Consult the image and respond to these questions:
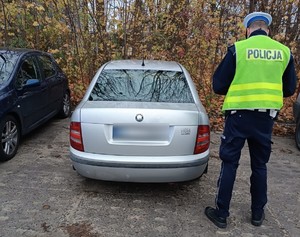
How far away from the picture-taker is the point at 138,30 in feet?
28.8

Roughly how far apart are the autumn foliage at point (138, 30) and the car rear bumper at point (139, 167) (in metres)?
4.52

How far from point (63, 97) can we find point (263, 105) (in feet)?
16.4

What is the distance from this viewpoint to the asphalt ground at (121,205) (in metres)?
3.04

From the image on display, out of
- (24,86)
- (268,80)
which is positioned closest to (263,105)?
(268,80)

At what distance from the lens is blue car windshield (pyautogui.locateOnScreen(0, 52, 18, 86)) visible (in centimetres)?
470

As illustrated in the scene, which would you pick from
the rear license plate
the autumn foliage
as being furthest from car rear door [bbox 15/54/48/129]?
the autumn foliage

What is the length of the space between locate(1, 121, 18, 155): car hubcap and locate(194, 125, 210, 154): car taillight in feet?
9.22

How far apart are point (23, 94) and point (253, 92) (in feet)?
11.8

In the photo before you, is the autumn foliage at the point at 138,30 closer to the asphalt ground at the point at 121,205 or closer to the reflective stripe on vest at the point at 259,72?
the asphalt ground at the point at 121,205

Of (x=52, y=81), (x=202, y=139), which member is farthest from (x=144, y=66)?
(x=52, y=81)

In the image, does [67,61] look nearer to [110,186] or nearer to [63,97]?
[63,97]

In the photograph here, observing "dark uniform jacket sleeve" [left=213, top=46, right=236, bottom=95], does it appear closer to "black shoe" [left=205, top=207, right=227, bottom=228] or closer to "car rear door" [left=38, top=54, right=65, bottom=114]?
"black shoe" [left=205, top=207, right=227, bottom=228]

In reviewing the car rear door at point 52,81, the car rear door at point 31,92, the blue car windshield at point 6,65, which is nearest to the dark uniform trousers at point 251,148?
the car rear door at point 31,92

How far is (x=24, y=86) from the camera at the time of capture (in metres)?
4.89
